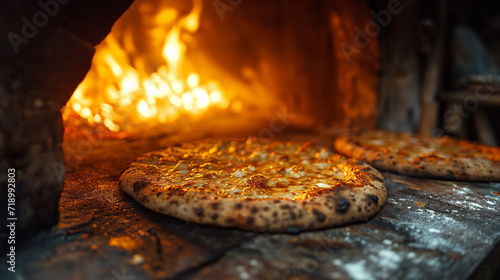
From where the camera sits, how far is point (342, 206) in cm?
187

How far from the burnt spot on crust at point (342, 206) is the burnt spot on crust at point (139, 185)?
1.17 metres

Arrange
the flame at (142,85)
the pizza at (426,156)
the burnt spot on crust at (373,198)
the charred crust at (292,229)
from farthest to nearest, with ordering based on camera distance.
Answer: the flame at (142,85) < the pizza at (426,156) < the burnt spot on crust at (373,198) < the charred crust at (292,229)

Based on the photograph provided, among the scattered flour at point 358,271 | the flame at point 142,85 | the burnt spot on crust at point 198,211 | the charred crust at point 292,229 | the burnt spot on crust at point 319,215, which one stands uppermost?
the flame at point 142,85

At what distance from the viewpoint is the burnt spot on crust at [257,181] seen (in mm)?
2162

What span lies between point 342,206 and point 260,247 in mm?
540

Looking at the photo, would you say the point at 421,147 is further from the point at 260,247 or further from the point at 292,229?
the point at 260,247

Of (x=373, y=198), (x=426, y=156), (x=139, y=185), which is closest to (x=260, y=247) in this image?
(x=373, y=198)

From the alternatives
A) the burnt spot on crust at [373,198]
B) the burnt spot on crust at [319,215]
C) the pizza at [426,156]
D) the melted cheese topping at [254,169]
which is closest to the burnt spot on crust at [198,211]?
the melted cheese topping at [254,169]

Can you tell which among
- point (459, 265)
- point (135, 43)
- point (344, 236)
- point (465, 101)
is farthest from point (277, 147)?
point (135, 43)

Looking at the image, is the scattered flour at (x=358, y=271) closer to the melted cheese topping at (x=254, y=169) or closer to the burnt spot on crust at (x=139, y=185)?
the melted cheese topping at (x=254, y=169)

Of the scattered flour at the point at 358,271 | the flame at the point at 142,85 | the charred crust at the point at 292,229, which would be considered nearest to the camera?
the scattered flour at the point at 358,271

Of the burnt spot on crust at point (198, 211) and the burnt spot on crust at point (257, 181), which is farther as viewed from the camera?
the burnt spot on crust at point (257, 181)

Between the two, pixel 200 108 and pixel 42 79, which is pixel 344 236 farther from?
pixel 200 108

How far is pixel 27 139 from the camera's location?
5.31 ft
